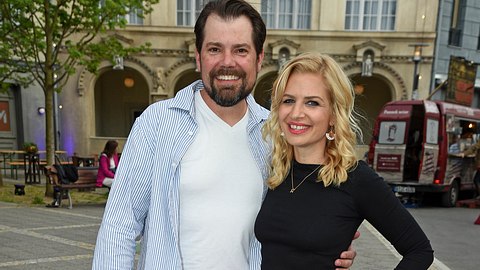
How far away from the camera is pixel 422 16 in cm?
1677

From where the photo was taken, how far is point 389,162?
10.0m

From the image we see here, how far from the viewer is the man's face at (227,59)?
1715 millimetres

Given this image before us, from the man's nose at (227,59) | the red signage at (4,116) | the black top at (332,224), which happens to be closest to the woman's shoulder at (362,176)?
the black top at (332,224)

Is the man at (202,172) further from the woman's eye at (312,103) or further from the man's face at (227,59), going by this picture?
the woman's eye at (312,103)

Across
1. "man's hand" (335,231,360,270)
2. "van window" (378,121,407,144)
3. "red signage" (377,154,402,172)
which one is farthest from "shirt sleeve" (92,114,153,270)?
"van window" (378,121,407,144)

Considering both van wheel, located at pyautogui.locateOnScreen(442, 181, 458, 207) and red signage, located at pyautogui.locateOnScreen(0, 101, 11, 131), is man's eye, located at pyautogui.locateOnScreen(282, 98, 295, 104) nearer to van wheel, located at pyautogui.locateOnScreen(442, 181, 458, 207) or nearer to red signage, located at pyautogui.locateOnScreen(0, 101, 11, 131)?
van wheel, located at pyautogui.locateOnScreen(442, 181, 458, 207)

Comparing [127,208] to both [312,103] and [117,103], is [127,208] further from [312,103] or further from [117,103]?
[117,103]

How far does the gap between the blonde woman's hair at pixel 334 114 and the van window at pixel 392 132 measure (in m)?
9.02

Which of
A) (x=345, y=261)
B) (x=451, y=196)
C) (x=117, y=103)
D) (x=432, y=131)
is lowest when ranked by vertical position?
(x=451, y=196)

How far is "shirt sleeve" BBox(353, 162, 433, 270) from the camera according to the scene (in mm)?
1532

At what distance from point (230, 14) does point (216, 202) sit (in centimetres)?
89

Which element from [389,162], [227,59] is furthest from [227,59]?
[389,162]

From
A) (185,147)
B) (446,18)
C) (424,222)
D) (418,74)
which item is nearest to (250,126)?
(185,147)

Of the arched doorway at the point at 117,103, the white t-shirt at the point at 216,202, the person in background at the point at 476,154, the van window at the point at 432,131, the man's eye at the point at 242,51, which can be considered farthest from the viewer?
the arched doorway at the point at 117,103
